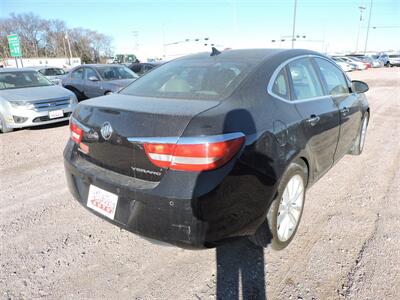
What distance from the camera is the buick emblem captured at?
2.12 metres

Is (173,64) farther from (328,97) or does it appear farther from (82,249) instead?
(82,249)

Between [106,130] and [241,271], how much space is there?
1.48 metres

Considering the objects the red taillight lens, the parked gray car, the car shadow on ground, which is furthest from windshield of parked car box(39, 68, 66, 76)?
the car shadow on ground

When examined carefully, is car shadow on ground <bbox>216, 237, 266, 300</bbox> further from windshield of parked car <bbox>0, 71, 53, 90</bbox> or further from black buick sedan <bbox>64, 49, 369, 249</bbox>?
windshield of parked car <bbox>0, 71, 53, 90</bbox>

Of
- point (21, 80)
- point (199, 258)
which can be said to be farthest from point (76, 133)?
point (21, 80)

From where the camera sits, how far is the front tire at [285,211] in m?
2.34

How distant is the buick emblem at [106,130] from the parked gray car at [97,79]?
6.97 m

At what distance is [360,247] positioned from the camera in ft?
8.70

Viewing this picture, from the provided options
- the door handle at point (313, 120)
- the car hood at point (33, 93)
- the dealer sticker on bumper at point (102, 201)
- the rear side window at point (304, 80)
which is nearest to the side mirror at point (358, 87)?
the rear side window at point (304, 80)

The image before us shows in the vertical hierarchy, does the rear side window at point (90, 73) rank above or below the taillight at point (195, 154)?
below

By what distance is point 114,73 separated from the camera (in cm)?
975

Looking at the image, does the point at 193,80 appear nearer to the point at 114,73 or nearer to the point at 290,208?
the point at 290,208

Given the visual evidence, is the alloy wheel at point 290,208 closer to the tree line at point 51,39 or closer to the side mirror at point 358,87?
the side mirror at point 358,87

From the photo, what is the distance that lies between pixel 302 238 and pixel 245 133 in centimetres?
140
